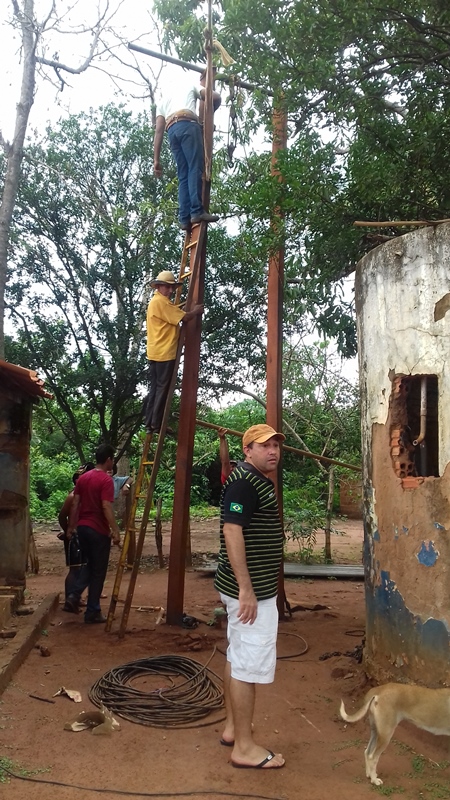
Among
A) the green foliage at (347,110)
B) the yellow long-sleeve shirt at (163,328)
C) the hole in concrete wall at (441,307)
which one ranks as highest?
the green foliage at (347,110)

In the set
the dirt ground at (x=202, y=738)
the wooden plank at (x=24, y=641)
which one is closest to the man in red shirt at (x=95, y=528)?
the dirt ground at (x=202, y=738)

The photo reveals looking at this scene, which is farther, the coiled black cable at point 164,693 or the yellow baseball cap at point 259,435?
the coiled black cable at point 164,693

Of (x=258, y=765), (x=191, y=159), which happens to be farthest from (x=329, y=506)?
(x=258, y=765)

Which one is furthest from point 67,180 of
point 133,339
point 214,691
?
point 214,691

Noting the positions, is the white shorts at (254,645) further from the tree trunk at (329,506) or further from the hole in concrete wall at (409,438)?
the tree trunk at (329,506)

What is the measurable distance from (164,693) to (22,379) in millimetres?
3811

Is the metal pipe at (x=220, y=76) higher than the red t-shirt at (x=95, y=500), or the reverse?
the metal pipe at (x=220, y=76)

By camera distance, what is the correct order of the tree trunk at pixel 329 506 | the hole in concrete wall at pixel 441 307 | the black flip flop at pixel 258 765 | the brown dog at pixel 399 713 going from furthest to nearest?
the tree trunk at pixel 329 506
the hole in concrete wall at pixel 441 307
the black flip flop at pixel 258 765
the brown dog at pixel 399 713

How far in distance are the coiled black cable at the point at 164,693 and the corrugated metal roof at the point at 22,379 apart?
3.18 metres

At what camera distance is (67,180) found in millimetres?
13719

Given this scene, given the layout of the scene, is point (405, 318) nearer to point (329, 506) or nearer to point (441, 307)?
point (441, 307)

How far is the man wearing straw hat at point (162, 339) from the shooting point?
7648 millimetres

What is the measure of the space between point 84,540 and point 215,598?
2786mm

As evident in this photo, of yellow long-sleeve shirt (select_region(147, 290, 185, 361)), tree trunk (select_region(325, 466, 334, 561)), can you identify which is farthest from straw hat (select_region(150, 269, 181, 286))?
tree trunk (select_region(325, 466, 334, 561))
